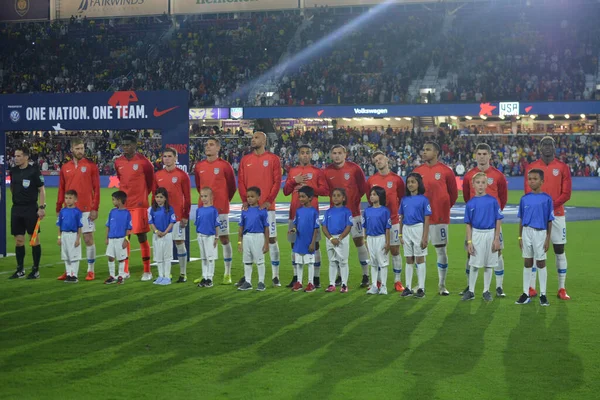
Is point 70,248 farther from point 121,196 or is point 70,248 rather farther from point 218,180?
point 218,180

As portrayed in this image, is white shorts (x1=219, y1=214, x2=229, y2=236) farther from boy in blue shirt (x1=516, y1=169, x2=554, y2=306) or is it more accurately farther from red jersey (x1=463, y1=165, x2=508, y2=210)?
boy in blue shirt (x1=516, y1=169, x2=554, y2=306)

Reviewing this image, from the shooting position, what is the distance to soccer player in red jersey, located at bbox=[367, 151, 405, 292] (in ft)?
34.8

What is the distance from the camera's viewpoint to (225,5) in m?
50.8

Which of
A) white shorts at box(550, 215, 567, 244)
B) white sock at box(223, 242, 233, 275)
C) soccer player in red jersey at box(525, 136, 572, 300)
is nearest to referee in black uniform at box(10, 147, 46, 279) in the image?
white sock at box(223, 242, 233, 275)

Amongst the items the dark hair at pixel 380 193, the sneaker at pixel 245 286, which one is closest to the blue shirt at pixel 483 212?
the dark hair at pixel 380 193

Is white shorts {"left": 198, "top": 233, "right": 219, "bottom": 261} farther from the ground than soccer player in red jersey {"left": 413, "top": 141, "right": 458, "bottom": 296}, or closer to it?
closer to it

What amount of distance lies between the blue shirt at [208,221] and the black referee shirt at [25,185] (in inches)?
113

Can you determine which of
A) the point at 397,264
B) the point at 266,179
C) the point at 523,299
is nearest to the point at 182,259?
the point at 266,179

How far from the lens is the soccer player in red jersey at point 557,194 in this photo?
397 inches

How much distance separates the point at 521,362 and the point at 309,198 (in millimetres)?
4488

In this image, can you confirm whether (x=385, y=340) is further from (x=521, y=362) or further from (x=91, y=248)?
(x=91, y=248)

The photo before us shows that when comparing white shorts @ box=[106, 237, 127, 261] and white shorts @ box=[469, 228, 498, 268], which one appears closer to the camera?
white shorts @ box=[469, 228, 498, 268]

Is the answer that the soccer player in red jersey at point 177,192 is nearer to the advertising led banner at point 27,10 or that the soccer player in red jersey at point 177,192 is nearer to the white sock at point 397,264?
the white sock at point 397,264

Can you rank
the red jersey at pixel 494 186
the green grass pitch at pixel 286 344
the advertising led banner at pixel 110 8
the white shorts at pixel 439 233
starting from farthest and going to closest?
the advertising led banner at pixel 110 8 → the red jersey at pixel 494 186 → the white shorts at pixel 439 233 → the green grass pitch at pixel 286 344
